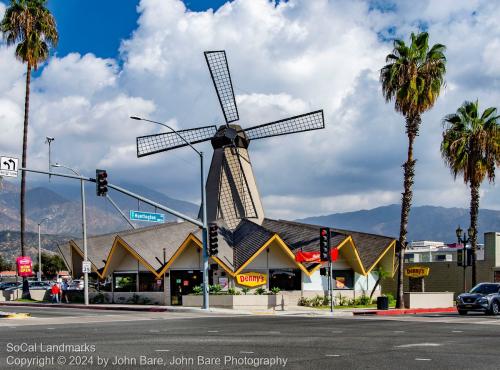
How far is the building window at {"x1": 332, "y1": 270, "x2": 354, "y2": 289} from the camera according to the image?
2090 inches

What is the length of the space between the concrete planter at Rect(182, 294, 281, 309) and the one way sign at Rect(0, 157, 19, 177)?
637 inches

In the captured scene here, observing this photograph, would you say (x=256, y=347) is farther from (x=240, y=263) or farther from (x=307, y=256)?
(x=307, y=256)

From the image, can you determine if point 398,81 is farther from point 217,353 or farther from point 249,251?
point 217,353

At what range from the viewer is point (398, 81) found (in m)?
43.9

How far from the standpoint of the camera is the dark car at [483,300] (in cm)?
3575

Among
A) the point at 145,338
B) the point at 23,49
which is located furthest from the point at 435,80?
the point at 23,49

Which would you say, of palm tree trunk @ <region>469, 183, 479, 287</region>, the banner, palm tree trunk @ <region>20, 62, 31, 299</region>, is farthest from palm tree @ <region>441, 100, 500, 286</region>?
palm tree trunk @ <region>20, 62, 31, 299</region>

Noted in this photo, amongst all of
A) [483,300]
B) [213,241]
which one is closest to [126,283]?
[213,241]

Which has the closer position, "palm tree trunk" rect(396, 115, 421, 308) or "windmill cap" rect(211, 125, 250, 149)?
"palm tree trunk" rect(396, 115, 421, 308)

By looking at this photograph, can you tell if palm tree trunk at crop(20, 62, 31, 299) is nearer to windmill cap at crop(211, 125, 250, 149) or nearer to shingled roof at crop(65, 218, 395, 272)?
shingled roof at crop(65, 218, 395, 272)

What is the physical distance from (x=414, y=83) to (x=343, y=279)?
1718cm

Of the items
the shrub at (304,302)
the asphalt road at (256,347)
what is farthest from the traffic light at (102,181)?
the shrub at (304,302)

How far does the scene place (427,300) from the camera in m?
46.3

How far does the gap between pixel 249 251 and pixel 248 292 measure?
3134 millimetres
